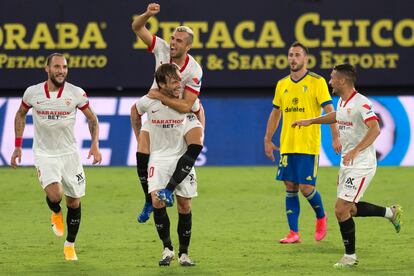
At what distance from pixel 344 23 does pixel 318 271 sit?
33.7 feet

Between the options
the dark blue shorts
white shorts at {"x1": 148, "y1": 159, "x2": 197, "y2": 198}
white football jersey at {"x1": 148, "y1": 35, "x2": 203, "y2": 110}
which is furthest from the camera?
the dark blue shorts

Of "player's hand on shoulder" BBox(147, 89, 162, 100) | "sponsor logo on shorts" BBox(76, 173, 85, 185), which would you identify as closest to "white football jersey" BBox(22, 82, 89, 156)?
"sponsor logo on shorts" BBox(76, 173, 85, 185)

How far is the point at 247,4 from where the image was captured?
62.5 feet

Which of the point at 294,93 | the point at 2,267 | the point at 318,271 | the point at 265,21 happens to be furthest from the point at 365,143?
the point at 265,21

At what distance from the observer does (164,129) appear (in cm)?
966

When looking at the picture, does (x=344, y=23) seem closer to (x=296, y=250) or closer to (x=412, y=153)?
(x=412, y=153)

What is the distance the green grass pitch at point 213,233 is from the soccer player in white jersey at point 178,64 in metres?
1.10

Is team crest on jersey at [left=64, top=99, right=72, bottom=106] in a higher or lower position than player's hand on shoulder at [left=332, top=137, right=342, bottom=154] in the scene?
higher

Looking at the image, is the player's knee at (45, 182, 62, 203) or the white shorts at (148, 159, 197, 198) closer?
the white shorts at (148, 159, 197, 198)

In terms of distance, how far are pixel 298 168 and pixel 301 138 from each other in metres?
0.34

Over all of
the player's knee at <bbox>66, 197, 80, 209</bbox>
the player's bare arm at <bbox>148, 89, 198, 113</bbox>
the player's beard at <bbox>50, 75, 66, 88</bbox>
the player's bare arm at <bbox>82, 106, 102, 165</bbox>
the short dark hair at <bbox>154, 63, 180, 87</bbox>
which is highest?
the short dark hair at <bbox>154, 63, 180, 87</bbox>

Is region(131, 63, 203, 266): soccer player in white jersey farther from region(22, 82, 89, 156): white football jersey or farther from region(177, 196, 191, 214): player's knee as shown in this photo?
region(22, 82, 89, 156): white football jersey

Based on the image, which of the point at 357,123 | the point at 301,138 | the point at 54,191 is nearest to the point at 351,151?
the point at 357,123

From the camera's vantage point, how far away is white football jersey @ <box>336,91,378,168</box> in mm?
9586
